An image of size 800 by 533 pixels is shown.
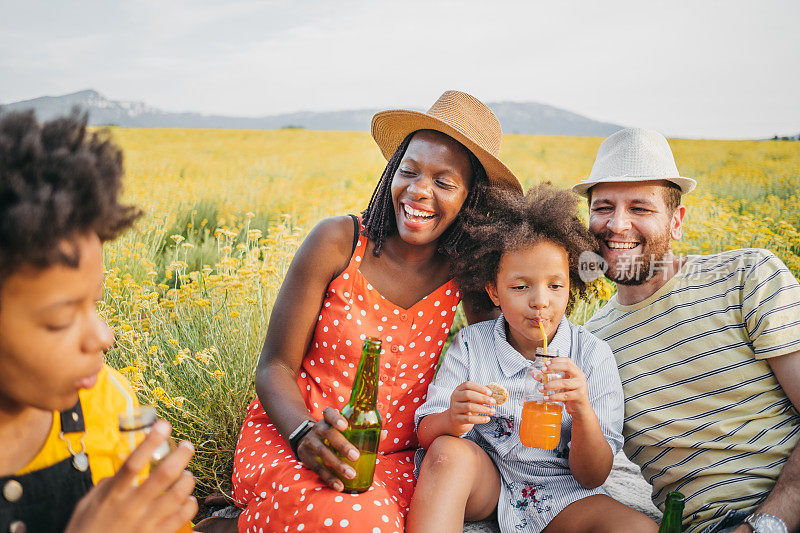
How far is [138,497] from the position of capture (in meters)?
1.25

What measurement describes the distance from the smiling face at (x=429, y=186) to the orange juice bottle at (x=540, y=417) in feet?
2.67

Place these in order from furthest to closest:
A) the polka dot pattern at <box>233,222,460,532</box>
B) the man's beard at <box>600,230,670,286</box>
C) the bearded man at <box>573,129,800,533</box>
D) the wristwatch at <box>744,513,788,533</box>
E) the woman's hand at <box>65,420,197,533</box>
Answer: the man's beard at <box>600,230,670,286</box>, the polka dot pattern at <box>233,222,460,532</box>, the bearded man at <box>573,129,800,533</box>, the wristwatch at <box>744,513,788,533</box>, the woman's hand at <box>65,420,197,533</box>

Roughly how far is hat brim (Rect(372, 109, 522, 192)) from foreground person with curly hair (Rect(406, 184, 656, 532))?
0.14 meters

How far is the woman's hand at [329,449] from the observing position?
209cm

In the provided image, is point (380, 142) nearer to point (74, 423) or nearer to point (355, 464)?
point (355, 464)

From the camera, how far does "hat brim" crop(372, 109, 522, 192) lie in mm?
2871

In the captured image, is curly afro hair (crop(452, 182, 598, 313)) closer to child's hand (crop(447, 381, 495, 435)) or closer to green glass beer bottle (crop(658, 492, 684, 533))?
child's hand (crop(447, 381, 495, 435))

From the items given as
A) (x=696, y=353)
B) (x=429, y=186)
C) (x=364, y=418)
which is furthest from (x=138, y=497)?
(x=696, y=353)

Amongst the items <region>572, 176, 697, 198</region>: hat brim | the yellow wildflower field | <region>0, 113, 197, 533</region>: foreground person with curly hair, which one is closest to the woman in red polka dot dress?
<region>572, 176, 697, 198</region>: hat brim

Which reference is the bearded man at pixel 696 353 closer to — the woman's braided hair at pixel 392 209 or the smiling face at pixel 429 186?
the woman's braided hair at pixel 392 209

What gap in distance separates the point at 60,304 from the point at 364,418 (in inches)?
43.8

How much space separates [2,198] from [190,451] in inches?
25.2

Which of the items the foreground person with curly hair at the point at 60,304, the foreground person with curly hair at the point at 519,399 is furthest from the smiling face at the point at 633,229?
the foreground person with curly hair at the point at 60,304

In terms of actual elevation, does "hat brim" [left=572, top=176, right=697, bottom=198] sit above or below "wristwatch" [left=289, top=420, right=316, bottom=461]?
above
